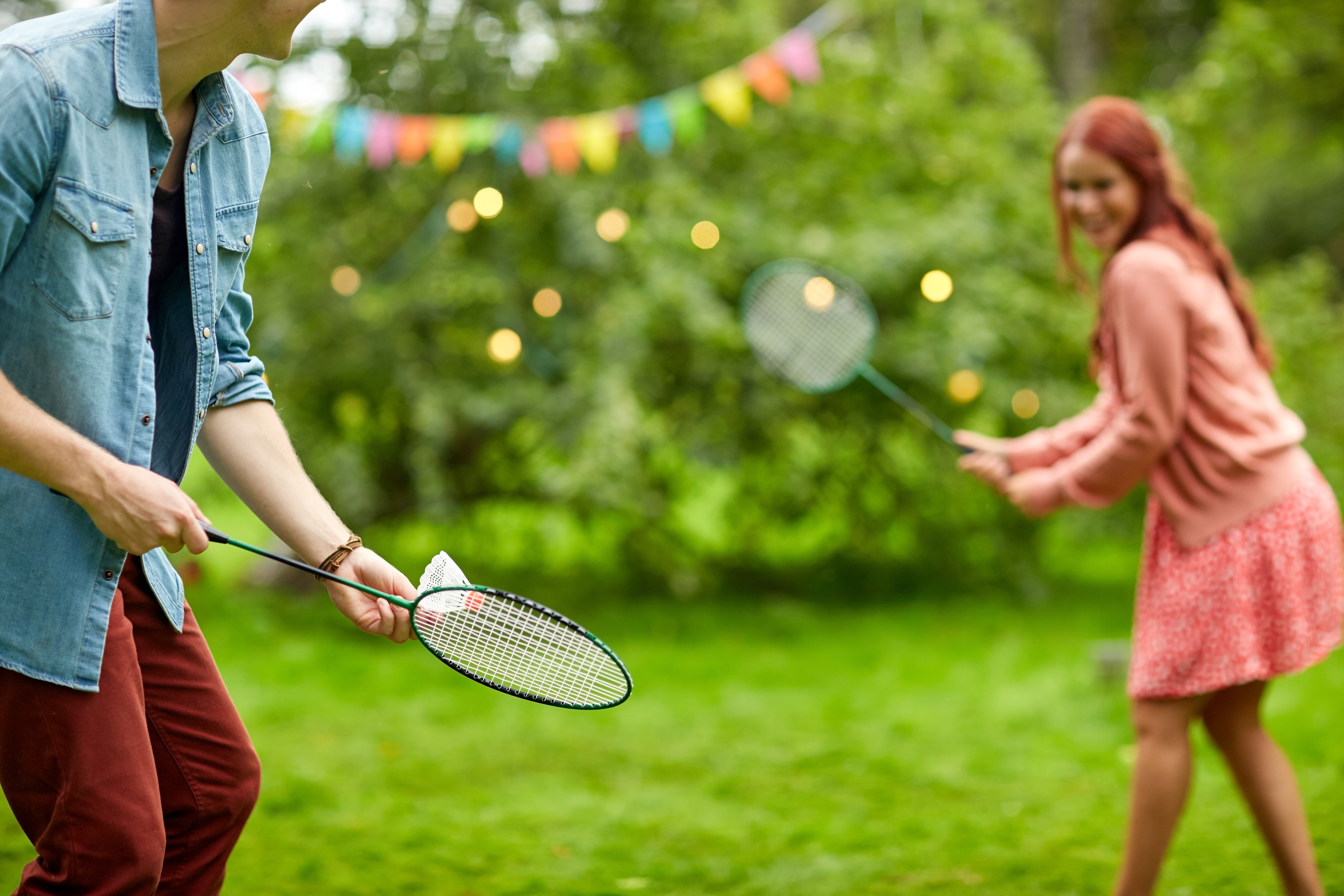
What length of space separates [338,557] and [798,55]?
4.87m

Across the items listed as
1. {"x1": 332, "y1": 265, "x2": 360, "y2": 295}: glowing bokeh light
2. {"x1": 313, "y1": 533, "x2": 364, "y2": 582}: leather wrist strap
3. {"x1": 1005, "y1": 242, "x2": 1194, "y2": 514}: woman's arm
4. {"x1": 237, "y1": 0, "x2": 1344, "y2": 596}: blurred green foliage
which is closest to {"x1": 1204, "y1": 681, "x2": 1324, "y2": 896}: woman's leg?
{"x1": 1005, "y1": 242, "x2": 1194, "y2": 514}: woman's arm

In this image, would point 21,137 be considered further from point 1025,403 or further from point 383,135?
point 1025,403

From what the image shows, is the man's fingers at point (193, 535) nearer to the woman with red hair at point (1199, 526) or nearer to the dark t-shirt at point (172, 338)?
the dark t-shirt at point (172, 338)

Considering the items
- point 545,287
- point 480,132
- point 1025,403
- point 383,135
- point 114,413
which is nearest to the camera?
point 114,413

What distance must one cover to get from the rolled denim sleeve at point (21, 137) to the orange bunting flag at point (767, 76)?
5.07 metres

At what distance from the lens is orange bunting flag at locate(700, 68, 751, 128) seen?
632cm

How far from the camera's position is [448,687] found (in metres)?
5.41

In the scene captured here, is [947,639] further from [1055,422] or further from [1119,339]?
[1119,339]

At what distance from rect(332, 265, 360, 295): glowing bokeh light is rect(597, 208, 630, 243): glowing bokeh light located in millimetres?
1204

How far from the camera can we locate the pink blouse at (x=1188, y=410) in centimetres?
261

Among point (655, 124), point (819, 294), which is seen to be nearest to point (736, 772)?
point (819, 294)

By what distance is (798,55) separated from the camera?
619 centimetres

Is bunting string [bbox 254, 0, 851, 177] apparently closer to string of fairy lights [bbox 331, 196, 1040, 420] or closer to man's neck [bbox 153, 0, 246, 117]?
string of fairy lights [bbox 331, 196, 1040, 420]

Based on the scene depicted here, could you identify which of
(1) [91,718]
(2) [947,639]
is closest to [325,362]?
(2) [947,639]
